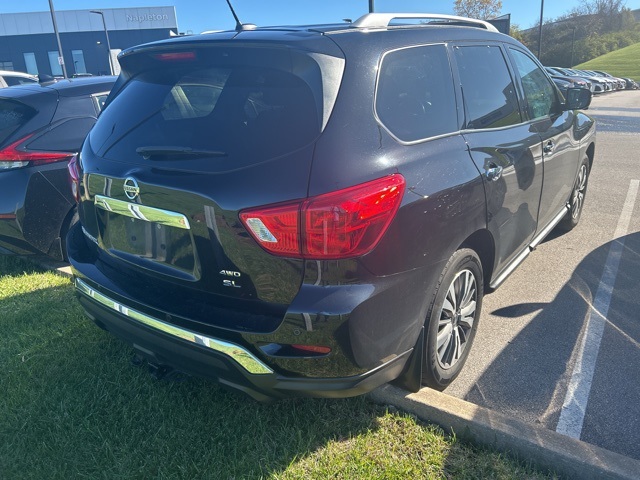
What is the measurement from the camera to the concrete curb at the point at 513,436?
214 centimetres

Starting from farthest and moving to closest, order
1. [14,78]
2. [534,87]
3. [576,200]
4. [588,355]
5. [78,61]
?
[78,61]
[14,78]
[576,200]
[534,87]
[588,355]

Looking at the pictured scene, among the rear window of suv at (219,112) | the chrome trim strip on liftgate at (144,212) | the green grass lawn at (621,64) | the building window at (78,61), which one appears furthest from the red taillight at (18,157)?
the building window at (78,61)

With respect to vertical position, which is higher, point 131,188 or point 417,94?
point 417,94

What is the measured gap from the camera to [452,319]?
2.76 metres

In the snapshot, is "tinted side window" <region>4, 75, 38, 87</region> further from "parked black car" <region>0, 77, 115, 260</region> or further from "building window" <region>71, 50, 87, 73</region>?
"building window" <region>71, 50, 87, 73</region>

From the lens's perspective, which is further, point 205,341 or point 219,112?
point 219,112

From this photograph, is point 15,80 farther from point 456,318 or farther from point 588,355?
point 588,355

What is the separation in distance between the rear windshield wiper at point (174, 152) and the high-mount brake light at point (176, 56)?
476mm

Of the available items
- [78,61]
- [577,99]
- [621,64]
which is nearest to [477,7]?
[621,64]

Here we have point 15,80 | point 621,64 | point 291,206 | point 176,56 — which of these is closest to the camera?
point 291,206

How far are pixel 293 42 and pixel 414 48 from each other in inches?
27.3

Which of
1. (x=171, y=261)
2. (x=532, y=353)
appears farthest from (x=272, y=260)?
(x=532, y=353)

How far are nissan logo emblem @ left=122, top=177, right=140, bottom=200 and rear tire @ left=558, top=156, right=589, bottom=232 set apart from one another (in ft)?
13.6

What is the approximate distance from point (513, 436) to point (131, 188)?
201 centimetres
